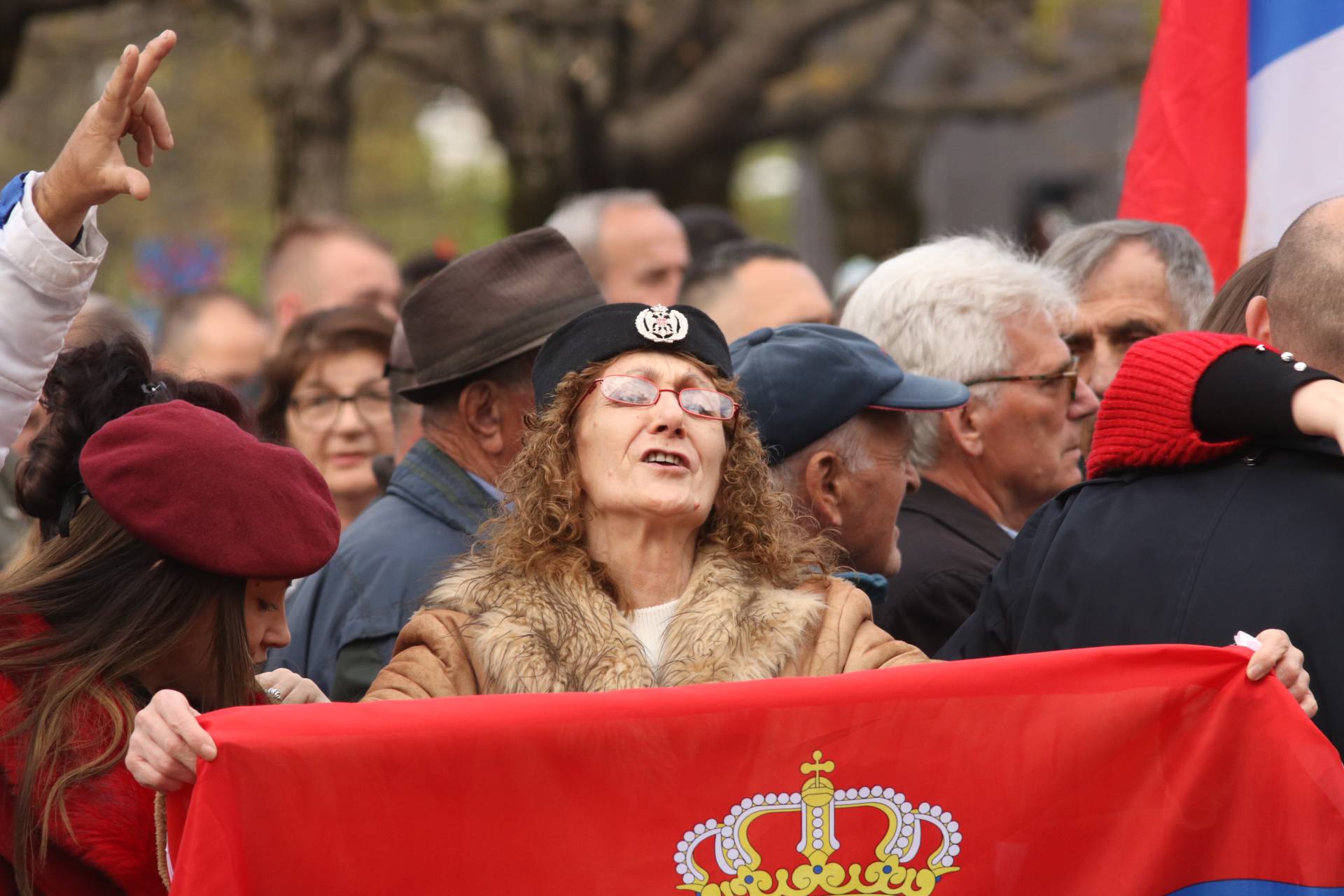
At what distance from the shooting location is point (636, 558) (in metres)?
3.41

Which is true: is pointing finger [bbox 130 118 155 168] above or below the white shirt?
above

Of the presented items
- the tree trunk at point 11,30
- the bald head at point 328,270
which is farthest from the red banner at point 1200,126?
the tree trunk at point 11,30

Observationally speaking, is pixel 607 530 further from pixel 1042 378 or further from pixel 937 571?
pixel 1042 378

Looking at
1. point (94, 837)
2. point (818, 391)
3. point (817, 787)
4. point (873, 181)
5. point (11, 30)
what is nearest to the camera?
point (94, 837)

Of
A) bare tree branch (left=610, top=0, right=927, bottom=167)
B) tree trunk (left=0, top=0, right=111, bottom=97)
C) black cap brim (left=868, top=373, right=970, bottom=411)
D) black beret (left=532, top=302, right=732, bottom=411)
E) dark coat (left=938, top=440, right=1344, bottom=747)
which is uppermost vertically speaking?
tree trunk (left=0, top=0, right=111, bottom=97)

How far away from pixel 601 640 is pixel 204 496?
745 millimetres

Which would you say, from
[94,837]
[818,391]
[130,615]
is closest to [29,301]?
[130,615]

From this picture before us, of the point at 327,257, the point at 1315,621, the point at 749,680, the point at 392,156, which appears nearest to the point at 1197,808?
the point at 1315,621

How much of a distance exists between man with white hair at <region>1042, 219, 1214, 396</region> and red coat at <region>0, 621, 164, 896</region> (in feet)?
10.8

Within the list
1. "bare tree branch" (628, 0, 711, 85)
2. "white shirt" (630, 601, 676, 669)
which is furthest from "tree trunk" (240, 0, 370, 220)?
"white shirt" (630, 601, 676, 669)

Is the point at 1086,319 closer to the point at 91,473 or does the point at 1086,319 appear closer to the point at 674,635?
the point at 674,635

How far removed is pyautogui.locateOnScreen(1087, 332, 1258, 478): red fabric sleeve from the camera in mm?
3164

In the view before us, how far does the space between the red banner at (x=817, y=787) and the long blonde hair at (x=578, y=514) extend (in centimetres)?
46

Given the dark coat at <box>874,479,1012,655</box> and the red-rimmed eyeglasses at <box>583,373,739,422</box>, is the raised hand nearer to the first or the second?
the red-rimmed eyeglasses at <box>583,373,739,422</box>
